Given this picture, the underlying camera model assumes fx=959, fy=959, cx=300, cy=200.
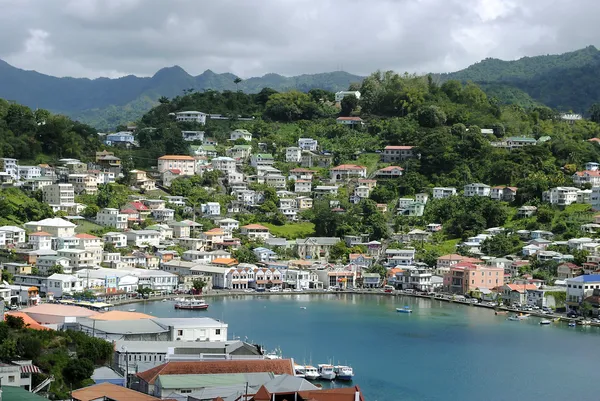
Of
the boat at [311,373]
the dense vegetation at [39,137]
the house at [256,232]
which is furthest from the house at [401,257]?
the boat at [311,373]

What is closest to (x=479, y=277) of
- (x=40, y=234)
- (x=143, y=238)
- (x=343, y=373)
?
(x=143, y=238)

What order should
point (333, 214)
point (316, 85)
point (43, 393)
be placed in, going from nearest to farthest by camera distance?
point (43, 393)
point (333, 214)
point (316, 85)

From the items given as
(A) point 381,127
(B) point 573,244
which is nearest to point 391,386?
(B) point 573,244

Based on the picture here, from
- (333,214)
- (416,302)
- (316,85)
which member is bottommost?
(416,302)

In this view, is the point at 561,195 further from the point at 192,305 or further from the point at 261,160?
the point at 192,305

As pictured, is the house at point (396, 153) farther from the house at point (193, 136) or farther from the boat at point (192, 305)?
the boat at point (192, 305)

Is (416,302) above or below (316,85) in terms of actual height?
below

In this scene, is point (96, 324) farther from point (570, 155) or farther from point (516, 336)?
point (570, 155)
